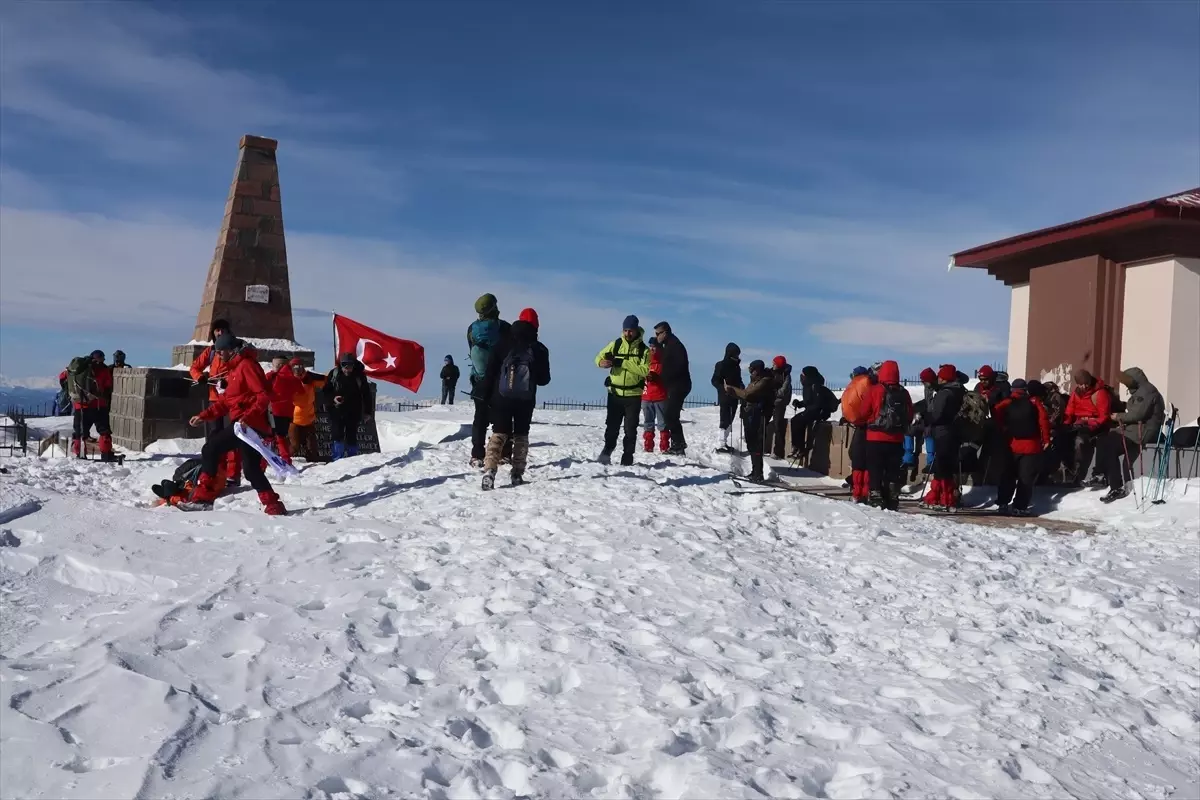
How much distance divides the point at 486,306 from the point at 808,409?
6.28m

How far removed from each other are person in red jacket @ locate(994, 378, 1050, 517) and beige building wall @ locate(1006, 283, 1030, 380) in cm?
606

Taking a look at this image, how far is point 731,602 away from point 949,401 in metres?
5.66

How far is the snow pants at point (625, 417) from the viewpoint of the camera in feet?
36.8

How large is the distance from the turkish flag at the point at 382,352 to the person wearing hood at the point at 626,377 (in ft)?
14.3

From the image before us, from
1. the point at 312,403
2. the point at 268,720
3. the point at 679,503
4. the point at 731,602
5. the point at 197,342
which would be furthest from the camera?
the point at 197,342

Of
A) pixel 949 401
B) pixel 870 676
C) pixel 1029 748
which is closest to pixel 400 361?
pixel 949 401

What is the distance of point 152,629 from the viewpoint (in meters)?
5.07

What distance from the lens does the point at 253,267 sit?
19953 millimetres

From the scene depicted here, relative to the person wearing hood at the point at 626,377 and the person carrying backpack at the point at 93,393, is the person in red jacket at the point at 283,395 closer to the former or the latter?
the person carrying backpack at the point at 93,393

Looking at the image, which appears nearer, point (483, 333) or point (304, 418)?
point (483, 333)

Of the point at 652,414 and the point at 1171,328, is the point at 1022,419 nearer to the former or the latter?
the point at 1171,328

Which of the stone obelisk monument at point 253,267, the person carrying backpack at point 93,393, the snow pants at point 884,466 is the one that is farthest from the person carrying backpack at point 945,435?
the stone obelisk monument at point 253,267

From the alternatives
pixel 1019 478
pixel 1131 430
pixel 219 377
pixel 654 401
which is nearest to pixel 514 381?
pixel 219 377

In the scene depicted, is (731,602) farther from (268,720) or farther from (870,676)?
(268,720)
